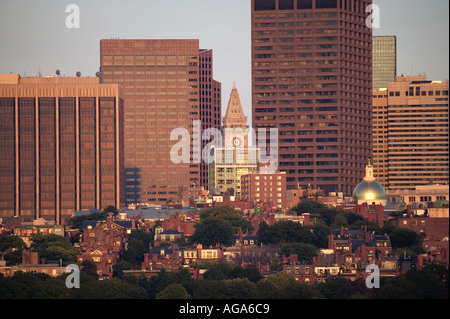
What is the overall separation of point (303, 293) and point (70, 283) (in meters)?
28.9

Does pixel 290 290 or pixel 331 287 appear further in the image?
pixel 331 287

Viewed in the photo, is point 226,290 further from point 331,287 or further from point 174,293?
point 331,287

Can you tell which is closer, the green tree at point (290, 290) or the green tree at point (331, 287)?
the green tree at point (290, 290)

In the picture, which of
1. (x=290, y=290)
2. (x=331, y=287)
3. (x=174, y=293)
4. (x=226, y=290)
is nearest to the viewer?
(x=174, y=293)

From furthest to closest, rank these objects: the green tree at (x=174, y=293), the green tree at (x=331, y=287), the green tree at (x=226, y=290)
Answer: the green tree at (x=331, y=287) < the green tree at (x=226, y=290) < the green tree at (x=174, y=293)

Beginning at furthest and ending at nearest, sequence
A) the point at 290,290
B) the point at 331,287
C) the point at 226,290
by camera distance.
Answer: the point at 331,287, the point at 226,290, the point at 290,290

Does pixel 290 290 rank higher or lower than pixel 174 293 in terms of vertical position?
higher

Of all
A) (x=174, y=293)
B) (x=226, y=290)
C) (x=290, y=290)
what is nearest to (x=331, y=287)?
(x=290, y=290)

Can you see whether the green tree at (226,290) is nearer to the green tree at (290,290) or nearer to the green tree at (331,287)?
the green tree at (290,290)

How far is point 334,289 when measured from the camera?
197 metres

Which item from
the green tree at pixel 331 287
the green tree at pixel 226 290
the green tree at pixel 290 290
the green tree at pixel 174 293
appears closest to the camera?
Result: the green tree at pixel 290 290

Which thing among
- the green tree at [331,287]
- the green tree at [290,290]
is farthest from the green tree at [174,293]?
the green tree at [331,287]
